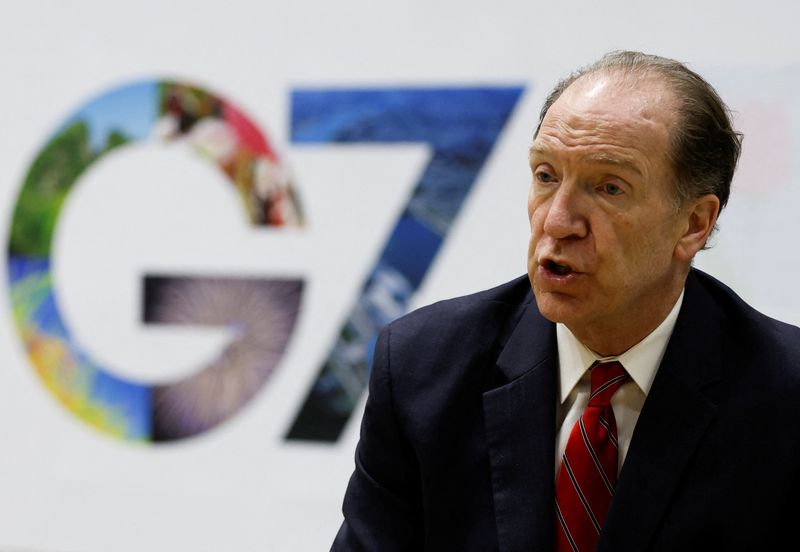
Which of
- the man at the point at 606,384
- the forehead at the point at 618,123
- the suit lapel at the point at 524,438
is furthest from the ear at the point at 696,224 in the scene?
the suit lapel at the point at 524,438

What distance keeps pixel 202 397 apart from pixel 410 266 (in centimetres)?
70

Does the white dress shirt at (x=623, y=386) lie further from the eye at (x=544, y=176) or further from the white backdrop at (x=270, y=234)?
the white backdrop at (x=270, y=234)

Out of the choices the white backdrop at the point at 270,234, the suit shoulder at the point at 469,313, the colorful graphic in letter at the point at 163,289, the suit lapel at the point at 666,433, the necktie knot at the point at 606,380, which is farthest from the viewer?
the colorful graphic in letter at the point at 163,289

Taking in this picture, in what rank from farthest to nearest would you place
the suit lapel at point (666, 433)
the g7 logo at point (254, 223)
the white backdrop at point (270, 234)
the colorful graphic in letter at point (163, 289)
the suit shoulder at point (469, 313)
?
1. the colorful graphic in letter at point (163, 289)
2. the g7 logo at point (254, 223)
3. the white backdrop at point (270, 234)
4. the suit shoulder at point (469, 313)
5. the suit lapel at point (666, 433)

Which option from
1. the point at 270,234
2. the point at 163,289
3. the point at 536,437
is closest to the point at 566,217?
the point at 536,437

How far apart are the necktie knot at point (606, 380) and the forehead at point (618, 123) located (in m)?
0.30

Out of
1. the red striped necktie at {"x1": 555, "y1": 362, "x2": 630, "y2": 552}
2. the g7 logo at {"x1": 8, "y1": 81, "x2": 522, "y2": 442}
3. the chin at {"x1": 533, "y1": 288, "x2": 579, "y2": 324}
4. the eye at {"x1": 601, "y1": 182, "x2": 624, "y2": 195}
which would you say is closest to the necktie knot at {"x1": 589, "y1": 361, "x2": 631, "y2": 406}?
the red striped necktie at {"x1": 555, "y1": 362, "x2": 630, "y2": 552}

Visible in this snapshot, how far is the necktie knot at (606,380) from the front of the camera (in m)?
1.43

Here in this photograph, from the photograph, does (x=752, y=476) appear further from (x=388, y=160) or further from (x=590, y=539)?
(x=388, y=160)

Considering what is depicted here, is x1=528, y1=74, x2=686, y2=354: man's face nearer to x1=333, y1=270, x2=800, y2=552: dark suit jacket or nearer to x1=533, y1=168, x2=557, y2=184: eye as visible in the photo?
x1=533, y1=168, x2=557, y2=184: eye

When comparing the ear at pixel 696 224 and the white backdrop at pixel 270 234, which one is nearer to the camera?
the ear at pixel 696 224

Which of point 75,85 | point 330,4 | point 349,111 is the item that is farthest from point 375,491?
point 75,85

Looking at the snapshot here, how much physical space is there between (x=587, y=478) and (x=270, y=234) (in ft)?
5.05

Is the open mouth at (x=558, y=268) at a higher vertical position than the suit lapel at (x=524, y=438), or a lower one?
higher
